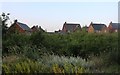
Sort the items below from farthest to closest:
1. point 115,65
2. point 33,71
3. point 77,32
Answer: point 77,32
point 115,65
point 33,71

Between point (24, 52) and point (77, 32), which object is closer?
point (24, 52)

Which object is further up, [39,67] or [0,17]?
[0,17]

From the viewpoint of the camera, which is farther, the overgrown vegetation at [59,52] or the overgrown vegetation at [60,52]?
the overgrown vegetation at [60,52]

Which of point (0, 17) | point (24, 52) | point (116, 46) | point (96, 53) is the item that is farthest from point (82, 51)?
point (0, 17)

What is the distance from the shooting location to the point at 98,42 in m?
14.4

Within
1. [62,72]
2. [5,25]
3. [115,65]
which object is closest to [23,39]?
[5,25]

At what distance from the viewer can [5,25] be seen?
61.8 ft

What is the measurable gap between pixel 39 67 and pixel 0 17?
10.7 meters

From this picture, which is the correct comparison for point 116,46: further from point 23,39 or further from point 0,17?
Result: point 0,17

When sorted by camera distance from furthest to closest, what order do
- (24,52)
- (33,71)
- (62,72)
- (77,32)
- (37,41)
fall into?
(77,32)
(37,41)
(24,52)
(33,71)
(62,72)

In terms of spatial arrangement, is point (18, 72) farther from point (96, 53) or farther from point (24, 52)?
point (96, 53)

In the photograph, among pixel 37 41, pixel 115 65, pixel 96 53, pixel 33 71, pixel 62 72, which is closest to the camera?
pixel 62 72

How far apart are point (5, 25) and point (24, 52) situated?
23.2 feet

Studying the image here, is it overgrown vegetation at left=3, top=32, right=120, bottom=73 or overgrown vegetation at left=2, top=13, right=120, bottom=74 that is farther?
overgrown vegetation at left=3, top=32, right=120, bottom=73
